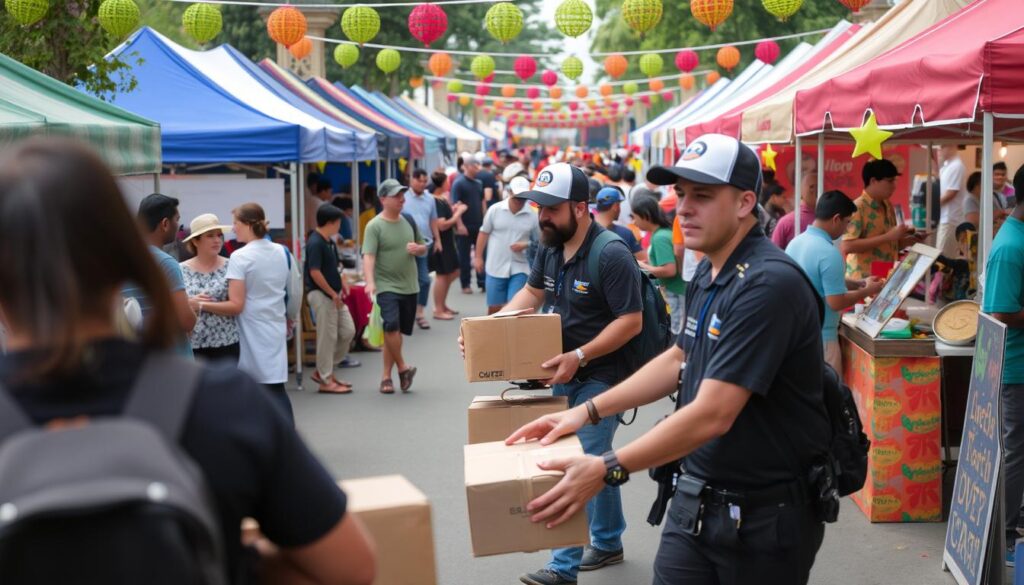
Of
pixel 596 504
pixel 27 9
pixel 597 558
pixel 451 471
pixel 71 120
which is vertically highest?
pixel 27 9

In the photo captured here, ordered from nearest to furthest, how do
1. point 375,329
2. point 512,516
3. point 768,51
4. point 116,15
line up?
point 512,516 < point 116,15 < point 375,329 < point 768,51

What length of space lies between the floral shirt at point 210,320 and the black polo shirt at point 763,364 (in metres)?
5.31

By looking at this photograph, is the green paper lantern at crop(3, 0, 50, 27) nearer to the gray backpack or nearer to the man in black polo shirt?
the man in black polo shirt

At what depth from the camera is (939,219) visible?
15.3 metres

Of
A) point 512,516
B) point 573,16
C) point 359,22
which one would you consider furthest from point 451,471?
point 359,22

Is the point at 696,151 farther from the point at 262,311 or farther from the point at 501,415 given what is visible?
the point at 262,311

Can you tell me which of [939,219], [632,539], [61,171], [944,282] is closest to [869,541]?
[632,539]

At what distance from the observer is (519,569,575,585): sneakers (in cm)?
590

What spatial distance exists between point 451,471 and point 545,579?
2.77 m

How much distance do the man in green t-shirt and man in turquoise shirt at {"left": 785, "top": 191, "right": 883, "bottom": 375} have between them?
4.72 meters

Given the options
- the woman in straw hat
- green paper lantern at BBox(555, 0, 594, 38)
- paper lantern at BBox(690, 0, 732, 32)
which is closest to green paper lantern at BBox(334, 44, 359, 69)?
green paper lantern at BBox(555, 0, 594, 38)

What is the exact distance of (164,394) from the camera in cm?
170

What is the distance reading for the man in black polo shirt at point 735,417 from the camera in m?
3.23

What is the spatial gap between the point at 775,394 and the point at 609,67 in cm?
2436
